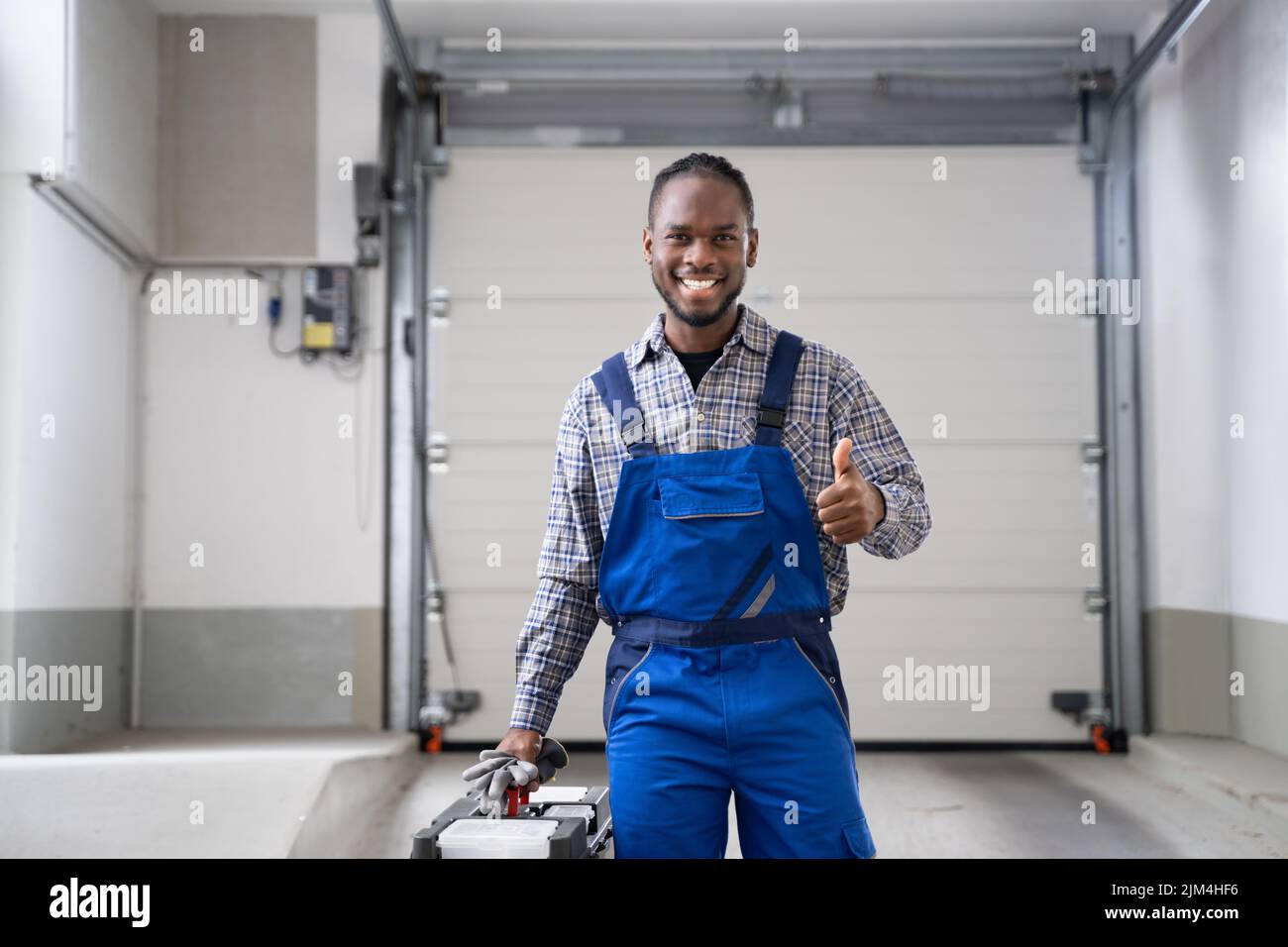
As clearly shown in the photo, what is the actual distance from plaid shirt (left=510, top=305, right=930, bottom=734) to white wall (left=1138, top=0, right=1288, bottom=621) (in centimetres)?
363

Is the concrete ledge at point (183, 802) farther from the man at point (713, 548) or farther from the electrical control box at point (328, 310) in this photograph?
the man at point (713, 548)

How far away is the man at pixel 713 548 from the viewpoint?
1800mm

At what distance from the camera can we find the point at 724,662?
184 centimetres

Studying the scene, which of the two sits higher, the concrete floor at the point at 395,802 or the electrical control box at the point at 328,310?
the electrical control box at the point at 328,310

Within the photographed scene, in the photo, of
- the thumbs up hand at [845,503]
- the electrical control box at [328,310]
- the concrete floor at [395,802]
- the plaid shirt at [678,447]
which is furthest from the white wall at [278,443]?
the thumbs up hand at [845,503]

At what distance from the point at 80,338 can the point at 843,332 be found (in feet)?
12.3

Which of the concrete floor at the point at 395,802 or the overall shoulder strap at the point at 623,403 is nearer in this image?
the overall shoulder strap at the point at 623,403

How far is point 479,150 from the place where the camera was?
5.83 meters

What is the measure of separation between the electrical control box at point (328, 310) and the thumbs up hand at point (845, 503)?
431 centimetres

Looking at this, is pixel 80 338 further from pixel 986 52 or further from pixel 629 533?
pixel 986 52

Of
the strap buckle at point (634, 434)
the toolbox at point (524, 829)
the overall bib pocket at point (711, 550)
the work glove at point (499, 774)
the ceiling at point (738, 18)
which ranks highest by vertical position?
the ceiling at point (738, 18)

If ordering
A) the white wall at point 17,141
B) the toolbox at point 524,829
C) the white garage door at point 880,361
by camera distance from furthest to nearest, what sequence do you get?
the white garage door at point 880,361, the white wall at point 17,141, the toolbox at point 524,829

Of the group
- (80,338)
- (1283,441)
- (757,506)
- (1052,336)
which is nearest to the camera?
(757,506)
